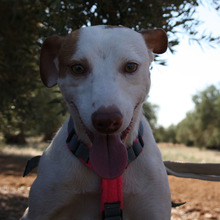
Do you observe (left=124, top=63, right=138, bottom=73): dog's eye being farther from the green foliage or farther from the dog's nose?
the green foliage

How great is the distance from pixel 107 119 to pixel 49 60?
1.00 metres

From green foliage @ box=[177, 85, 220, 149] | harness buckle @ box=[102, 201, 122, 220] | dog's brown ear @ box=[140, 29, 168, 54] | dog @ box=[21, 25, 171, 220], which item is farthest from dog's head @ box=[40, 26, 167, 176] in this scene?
green foliage @ box=[177, 85, 220, 149]

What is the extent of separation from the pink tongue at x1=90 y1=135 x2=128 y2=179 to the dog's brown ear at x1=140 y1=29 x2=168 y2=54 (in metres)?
0.93

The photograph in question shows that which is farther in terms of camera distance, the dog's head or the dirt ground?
the dirt ground

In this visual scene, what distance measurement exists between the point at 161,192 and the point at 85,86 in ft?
3.47

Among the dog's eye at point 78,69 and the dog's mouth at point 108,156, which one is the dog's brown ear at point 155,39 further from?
the dog's mouth at point 108,156

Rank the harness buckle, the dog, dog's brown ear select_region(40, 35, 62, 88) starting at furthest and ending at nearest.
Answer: dog's brown ear select_region(40, 35, 62, 88) → the harness buckle → the dog

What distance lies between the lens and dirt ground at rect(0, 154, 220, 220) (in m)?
4.96

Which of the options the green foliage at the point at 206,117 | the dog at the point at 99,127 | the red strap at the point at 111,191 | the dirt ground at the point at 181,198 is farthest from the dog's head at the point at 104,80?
the green foliage at the point at 206,117

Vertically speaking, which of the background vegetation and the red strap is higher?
the background vegetation

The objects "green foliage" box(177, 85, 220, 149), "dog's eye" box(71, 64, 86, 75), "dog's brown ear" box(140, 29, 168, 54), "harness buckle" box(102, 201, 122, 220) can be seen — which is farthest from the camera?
"green foliage" box(177, 85, 220, 149)

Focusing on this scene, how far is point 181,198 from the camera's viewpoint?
6.07 meters

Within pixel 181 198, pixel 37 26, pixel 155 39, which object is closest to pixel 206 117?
pixel 181 198

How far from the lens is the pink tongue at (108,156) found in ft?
6.57
